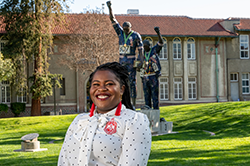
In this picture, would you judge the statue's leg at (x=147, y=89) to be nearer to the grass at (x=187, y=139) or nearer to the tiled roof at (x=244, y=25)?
the grass at (x=187, y=139)

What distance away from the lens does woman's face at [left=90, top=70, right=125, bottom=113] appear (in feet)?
10.1

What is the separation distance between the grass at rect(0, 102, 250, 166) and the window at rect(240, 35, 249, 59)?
1944 centimetres

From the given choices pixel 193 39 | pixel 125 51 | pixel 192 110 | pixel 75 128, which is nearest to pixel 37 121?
pixel 192 110

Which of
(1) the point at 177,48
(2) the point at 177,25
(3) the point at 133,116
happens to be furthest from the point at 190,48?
(3) the point at 133,116

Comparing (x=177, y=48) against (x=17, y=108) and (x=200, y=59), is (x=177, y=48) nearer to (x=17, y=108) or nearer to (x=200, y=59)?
(x=200, y=59)

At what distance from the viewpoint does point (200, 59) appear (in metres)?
37.9

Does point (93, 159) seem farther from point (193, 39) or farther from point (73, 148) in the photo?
point (193, 39)

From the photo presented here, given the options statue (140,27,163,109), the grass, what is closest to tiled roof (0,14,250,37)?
the grass

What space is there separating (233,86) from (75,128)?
123 ft

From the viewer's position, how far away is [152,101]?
45.4 feet

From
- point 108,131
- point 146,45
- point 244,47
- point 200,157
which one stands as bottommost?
point 200,157

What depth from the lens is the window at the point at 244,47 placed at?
39.3 m

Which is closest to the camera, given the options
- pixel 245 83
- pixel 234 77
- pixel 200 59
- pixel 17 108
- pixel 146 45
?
pixel 146 45

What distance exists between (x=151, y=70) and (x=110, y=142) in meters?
10.4
